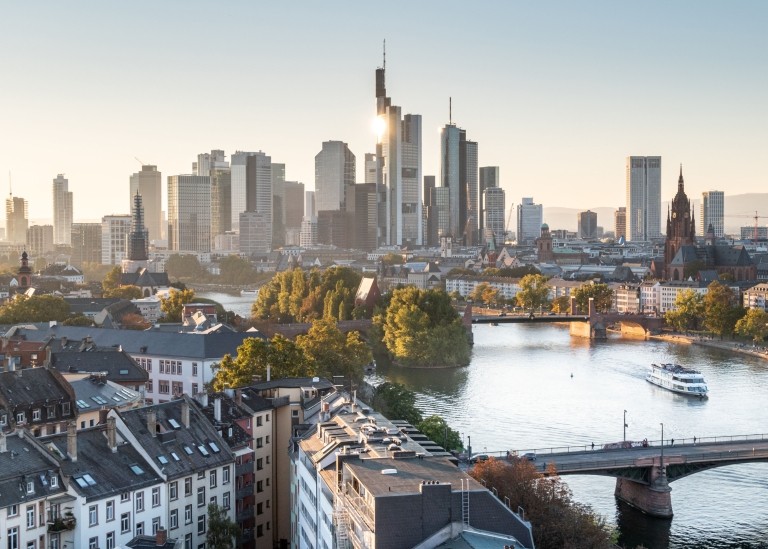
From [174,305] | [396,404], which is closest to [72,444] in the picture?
[396,404]

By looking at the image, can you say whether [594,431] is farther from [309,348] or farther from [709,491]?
[309,348]

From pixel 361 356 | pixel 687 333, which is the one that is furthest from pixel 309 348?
pixel 687 333

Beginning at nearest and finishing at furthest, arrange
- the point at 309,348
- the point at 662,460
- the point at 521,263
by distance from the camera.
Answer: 1. the point at 662,460
2. the point at 309,348
3. the point at 521,263

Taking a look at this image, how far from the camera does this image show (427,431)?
34438 millimetres

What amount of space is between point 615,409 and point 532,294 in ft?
185

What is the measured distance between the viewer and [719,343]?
7562cm

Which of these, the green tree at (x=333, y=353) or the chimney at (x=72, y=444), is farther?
the green tree at (x=333, y=353)

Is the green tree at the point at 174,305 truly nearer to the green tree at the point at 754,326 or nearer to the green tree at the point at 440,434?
the green tree at the point at 754,326

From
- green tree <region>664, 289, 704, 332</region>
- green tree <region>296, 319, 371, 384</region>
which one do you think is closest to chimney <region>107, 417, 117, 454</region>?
green tree <region>296, 319, 371, 384</region>

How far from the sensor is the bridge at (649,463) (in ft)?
106

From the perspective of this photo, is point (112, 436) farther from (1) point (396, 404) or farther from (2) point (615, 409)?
(2) point (615, 409)

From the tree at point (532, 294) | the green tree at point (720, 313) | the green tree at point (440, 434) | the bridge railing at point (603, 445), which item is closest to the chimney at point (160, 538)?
the green tree at point (440, 434)

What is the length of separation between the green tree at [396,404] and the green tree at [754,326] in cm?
3930

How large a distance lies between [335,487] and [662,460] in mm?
13506
